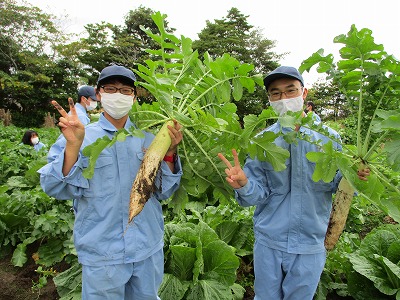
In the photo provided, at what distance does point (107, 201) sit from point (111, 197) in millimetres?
35

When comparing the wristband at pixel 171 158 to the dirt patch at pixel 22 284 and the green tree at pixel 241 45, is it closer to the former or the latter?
the dirt patch at pixel 22 284

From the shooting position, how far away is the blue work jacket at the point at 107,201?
1989 mm

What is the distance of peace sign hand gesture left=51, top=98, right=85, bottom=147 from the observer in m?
1.76

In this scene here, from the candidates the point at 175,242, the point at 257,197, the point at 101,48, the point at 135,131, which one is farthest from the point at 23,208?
the point at 101,48

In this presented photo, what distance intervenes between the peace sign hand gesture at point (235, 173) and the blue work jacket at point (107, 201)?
1.21ft

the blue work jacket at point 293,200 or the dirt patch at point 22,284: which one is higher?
the blue work jacket at point 293,200

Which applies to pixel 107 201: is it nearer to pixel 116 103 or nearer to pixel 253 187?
pixel 116 103

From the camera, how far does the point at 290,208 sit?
2189mm

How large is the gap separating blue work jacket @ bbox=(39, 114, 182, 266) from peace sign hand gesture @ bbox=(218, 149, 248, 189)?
37 centimetres

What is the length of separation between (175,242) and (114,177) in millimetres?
1347

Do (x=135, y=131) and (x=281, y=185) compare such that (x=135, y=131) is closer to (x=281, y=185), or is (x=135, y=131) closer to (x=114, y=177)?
(x=114, y=177)

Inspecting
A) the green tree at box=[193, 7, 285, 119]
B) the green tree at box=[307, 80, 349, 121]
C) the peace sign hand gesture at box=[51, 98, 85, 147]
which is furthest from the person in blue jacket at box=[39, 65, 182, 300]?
the green tree at box=[307, 80, 349, 121]

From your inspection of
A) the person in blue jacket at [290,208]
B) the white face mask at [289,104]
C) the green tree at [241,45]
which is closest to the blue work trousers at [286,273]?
the person in blue jacket at [290,208]

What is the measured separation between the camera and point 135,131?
185 centimetres
